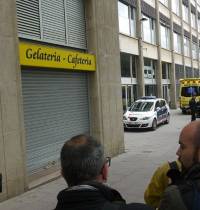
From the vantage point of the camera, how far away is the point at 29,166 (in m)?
10.2

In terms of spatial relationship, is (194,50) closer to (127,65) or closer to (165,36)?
(165,36)

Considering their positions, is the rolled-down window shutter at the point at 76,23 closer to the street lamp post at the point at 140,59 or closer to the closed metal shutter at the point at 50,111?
the closed metal shutter at the point at 50,111

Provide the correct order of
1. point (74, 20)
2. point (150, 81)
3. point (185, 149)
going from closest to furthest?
point (185, 149) → point (74, 20) → point (150, 81)

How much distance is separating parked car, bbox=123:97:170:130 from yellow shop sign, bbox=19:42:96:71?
952 cm

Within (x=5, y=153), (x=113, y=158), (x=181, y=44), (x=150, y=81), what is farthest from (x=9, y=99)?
(x=181, y=44)

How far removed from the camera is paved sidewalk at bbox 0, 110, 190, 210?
27.9ft

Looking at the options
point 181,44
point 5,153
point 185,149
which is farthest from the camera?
point 181,44

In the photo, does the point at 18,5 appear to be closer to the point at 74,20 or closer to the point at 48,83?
the point at 48,83

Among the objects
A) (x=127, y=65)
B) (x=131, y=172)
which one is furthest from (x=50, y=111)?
(x=127, y=65)

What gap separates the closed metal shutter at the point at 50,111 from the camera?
33.9 ft

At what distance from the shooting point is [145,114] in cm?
2264

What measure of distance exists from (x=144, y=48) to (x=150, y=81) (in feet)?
11.1

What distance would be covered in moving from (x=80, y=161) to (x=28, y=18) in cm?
871

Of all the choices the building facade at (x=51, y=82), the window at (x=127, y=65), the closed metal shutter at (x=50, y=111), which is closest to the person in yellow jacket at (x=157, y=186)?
the building facade at (x=51, y=82)
